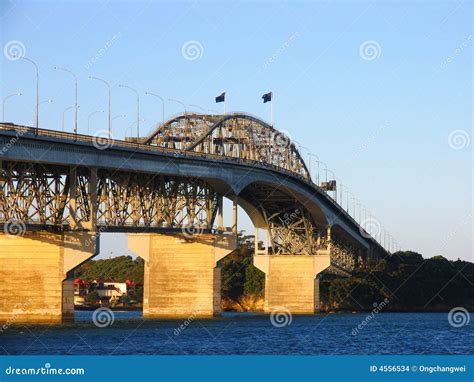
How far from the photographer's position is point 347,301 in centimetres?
17000

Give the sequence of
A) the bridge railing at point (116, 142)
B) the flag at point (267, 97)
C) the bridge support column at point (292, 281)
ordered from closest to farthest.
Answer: the bridge railing at point (116, 142) < the flag at point (267, 97) < the bridge support column at point (292, 281)

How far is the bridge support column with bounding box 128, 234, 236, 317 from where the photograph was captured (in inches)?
4739

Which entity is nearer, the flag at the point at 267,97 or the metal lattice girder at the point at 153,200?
the metal lattice girder at the point at 153,200

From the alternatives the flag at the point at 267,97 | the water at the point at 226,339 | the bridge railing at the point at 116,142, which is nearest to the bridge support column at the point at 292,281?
the bridge railing at the point at 116,142

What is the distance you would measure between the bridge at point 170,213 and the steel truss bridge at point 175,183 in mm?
124

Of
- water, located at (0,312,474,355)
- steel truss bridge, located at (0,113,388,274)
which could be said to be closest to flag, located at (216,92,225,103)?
steel truss bridge, located at (0,113,388,274)

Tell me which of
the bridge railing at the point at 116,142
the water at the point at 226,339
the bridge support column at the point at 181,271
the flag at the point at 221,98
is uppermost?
the flag at the point at 221,98

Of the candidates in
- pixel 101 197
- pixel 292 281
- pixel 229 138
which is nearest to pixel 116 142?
pixel 101 197

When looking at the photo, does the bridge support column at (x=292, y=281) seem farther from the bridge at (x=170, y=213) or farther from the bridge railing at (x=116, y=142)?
the bridge railing at (x=116, y=142)

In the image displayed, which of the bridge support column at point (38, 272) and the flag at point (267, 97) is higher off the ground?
the flag at point (267, 97)

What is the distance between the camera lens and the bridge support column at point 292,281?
146875 mm

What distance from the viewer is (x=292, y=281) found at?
487 ft

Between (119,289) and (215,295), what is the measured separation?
243ft

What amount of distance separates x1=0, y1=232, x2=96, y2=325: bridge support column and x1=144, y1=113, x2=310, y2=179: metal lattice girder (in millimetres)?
26089
